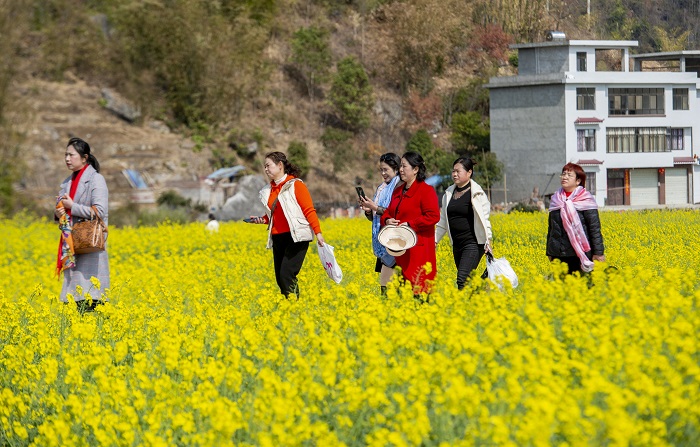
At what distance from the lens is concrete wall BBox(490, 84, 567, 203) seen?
49.4 meters

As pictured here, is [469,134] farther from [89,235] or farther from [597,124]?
[89,235]

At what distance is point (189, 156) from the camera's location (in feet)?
153

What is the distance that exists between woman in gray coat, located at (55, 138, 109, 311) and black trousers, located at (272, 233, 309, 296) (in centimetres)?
172

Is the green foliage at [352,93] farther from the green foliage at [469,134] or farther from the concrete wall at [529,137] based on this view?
the concrete wall at [529,137]

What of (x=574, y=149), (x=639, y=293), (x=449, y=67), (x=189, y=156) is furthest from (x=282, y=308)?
(x=449, y=67)

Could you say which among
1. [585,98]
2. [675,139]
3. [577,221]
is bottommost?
[577,221]

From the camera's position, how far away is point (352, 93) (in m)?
53.1

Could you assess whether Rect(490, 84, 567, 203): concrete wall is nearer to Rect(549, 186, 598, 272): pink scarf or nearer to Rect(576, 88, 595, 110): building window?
Rect(576, 88, 595, 110): building window

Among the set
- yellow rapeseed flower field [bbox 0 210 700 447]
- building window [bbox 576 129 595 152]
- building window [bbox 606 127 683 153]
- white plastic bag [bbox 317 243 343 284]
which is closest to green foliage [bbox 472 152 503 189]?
building window [bbox 576 129 595 152]

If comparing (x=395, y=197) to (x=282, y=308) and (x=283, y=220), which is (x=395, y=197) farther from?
(x=282, y=308)

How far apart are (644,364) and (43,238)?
19.7m

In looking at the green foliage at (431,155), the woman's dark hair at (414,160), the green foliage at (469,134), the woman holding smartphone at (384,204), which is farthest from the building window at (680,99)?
the woman's dark hair at (414,160)

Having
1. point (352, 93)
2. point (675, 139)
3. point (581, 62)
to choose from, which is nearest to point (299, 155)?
point (352, 93)

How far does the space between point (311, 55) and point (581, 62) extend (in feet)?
43.3
